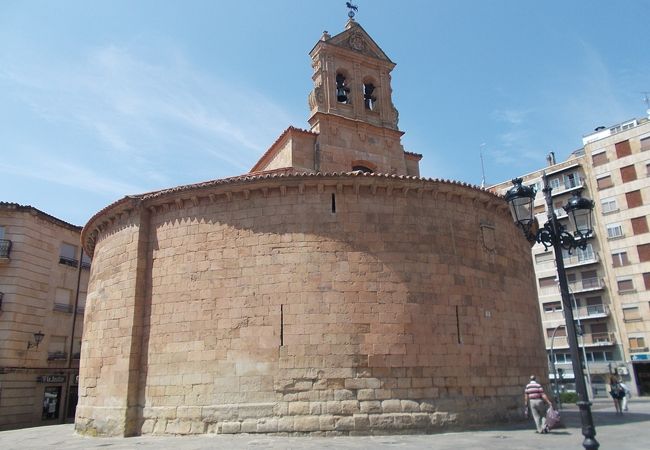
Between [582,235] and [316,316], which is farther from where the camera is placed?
[316,316]

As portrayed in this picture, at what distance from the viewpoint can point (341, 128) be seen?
20734 millimetres

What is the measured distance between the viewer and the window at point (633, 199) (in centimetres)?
3512

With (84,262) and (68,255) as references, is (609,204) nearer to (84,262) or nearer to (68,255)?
(84,262)

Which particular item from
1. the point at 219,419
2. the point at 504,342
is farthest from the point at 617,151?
the point at 219,419

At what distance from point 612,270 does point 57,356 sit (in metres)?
35.0

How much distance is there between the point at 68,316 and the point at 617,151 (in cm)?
3661

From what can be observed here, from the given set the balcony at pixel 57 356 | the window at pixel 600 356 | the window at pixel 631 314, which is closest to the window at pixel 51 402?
the balcony at pixel 57 356

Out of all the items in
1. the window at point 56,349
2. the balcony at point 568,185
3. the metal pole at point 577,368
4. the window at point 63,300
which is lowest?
the metal pole at point 577,368

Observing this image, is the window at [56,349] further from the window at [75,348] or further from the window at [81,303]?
the window at [81,303]

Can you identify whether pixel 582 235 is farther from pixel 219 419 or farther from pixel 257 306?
pixel 219 419

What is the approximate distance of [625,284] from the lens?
35156mm

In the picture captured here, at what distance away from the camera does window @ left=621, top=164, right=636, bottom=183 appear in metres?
35.7

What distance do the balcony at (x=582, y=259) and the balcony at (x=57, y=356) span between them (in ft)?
111

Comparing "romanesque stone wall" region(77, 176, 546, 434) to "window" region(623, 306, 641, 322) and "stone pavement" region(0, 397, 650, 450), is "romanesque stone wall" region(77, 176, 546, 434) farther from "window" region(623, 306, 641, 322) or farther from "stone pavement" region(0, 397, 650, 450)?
"window" region(623, 306, 641, 322)
